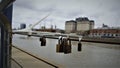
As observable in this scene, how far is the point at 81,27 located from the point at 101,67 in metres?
55.4

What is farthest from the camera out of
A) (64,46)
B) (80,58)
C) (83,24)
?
(83,24)

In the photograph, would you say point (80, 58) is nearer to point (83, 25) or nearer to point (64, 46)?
point (64, 46)

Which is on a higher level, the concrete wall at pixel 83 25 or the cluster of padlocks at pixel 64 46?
the concrete wall at pixel 83 25

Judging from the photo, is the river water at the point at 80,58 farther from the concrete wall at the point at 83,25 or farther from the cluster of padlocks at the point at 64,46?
the concrete wall at the point at 83,25

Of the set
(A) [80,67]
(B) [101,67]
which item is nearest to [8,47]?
(A) [80,67]

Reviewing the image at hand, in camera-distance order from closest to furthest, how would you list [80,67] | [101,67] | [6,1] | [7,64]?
[6,1]
[7,64]
[80,67]
[101,67]

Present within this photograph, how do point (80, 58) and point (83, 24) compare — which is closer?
point (80, 58)

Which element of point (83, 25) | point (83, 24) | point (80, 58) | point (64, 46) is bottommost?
point (80, 58)

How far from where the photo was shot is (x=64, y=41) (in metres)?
2.71

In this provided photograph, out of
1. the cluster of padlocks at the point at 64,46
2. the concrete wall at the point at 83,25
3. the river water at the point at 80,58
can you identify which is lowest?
the river water at the point at 80,58

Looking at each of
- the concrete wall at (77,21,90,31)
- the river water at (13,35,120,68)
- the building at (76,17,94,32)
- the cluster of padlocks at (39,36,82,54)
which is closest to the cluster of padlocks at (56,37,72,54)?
the cluster of padlocks at (39,36,82,54)

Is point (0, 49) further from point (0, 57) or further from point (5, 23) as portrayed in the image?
point (5, 23)

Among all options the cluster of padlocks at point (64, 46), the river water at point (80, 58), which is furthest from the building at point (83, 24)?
the cluster of padlocks at point (64, 46)

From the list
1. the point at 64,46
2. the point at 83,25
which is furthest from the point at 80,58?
the point at 83,25
